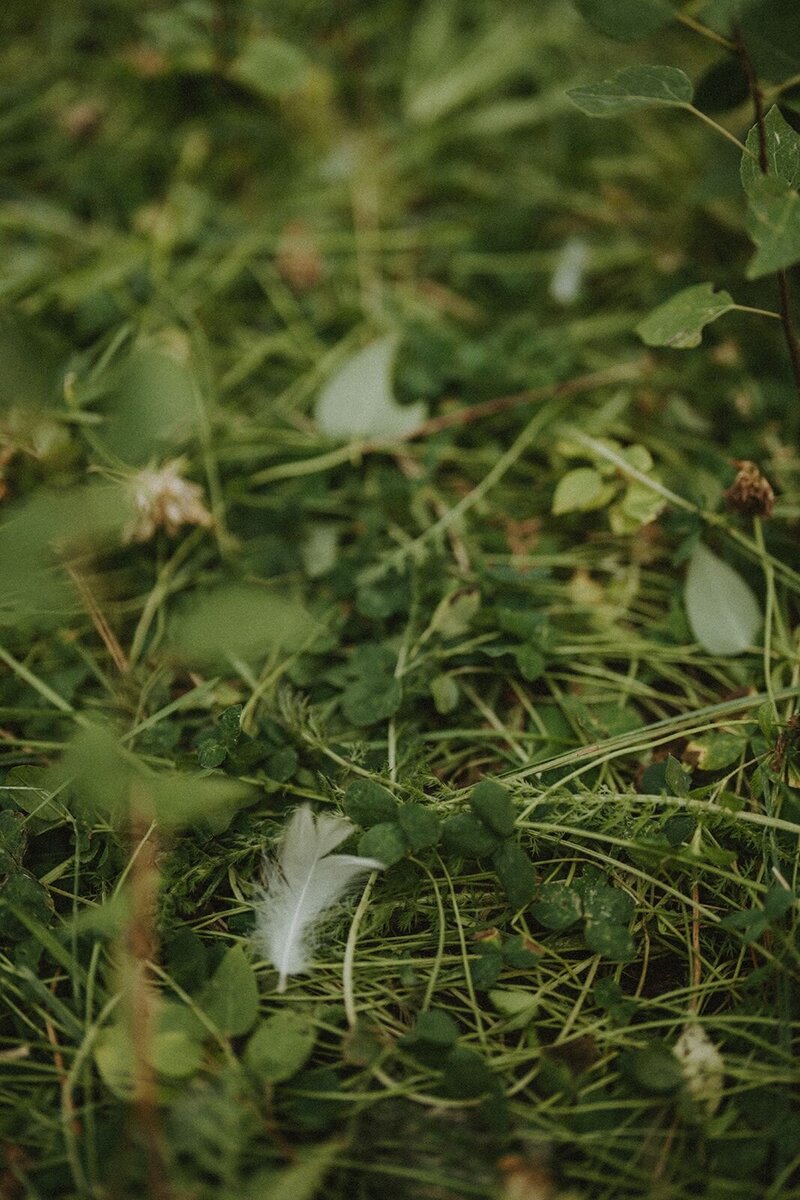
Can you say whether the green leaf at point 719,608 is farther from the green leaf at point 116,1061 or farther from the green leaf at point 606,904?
the green leaf at point 116,1061

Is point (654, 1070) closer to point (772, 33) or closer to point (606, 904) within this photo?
point (606, 904)

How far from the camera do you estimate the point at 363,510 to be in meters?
1.22

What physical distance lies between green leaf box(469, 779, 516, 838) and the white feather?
4.6 inches

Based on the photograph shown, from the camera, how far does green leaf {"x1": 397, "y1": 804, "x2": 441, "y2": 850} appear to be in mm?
836

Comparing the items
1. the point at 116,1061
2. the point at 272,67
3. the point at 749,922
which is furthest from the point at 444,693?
the point at 272,67

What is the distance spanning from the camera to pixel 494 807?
2.77 ft

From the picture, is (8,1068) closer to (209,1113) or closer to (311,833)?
(209,1113)

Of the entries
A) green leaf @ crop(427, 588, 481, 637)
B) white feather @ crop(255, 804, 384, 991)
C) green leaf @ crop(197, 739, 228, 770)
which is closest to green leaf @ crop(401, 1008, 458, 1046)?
white feather @ crop(255, 804, 384, 991)

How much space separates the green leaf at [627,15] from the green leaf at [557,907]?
3.23ft

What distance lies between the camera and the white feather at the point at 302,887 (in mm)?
837

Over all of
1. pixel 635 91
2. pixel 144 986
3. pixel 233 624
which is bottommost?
pixel 144 986

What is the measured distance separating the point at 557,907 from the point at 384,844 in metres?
0.19

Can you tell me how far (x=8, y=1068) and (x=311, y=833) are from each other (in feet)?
1.17

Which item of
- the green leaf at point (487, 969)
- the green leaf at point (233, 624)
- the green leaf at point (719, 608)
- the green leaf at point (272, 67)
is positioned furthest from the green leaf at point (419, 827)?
the green leaf at point (272, 67)
